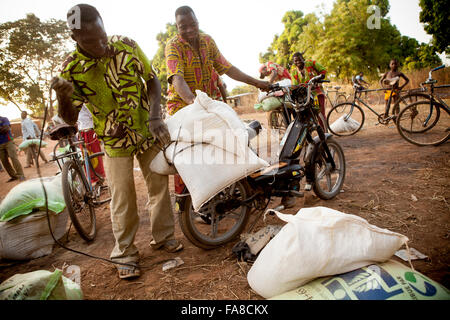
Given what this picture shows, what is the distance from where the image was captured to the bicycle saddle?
7.37ft

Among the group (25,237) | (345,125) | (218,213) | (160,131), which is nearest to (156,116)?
(160,131)

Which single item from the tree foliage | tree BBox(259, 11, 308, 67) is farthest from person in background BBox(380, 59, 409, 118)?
tree BBox(259, 11, 308, 67)

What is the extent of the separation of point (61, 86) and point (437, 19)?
71.7 ft

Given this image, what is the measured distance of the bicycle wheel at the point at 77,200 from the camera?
2324 mm

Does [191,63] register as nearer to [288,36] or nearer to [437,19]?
[437,19]

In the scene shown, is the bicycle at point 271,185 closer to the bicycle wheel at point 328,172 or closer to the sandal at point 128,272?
the bicycle wheel at point 328,172

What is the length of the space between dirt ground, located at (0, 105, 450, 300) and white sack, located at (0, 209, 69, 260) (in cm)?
9

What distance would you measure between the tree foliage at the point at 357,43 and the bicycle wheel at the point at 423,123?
58.6 feet

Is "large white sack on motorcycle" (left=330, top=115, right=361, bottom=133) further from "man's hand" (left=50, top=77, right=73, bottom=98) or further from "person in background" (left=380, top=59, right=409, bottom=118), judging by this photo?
"man's hand" (left=50, top=77, right=73, bottom=98)

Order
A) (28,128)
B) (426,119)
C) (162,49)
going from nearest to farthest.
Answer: (426,119) < (28,128) < (162,49)

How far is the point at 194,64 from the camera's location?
2.29 meters

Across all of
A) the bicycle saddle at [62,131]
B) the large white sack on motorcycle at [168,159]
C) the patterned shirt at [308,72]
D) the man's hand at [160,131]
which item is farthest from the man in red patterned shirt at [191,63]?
the patterned shirt at [308,72]
